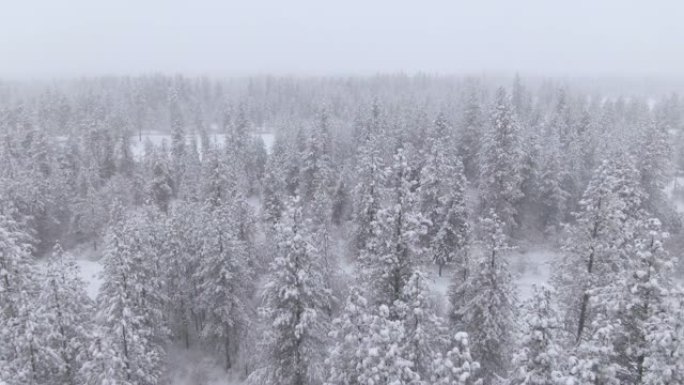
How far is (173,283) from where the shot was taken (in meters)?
35.2

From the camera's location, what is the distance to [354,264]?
40969 millimetres

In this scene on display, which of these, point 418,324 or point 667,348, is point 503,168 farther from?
point 667,348

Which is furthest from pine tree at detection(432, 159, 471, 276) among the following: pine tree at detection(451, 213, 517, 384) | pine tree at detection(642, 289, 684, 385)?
pine tree at detection(642, 289, 684, 385)

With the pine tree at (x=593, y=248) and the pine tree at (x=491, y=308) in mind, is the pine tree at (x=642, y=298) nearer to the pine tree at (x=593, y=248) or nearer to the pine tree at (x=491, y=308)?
the pine tree at (x=593, y=248)

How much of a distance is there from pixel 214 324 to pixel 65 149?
4801cm

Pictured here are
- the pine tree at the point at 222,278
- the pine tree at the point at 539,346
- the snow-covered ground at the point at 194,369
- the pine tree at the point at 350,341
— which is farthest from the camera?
the snow-covered ground at the point at 194,369

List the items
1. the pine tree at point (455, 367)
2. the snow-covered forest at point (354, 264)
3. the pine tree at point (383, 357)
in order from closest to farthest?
the pine tree at point (455, 367), the pine tree at point (383, 357), the snow-covered forest at point (354, 264)

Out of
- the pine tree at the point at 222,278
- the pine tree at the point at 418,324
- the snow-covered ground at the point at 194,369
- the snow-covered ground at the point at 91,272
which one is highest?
the pine tree at the point at 418,324

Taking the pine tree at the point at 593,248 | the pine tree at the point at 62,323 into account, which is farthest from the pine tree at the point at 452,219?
the pine tree at the point at 62,323

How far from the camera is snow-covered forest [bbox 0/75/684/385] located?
47.6ft

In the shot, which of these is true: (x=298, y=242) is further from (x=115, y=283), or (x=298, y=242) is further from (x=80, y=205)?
(x=80, y=205)

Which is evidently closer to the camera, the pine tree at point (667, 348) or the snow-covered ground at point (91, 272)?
the pine tree at point (667, 348)

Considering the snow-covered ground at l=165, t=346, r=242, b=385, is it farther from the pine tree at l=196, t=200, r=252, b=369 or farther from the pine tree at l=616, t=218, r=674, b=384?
the pine tree at l=616, t=218, r=674, b=384

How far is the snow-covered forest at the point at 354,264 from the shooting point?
1452 cm
